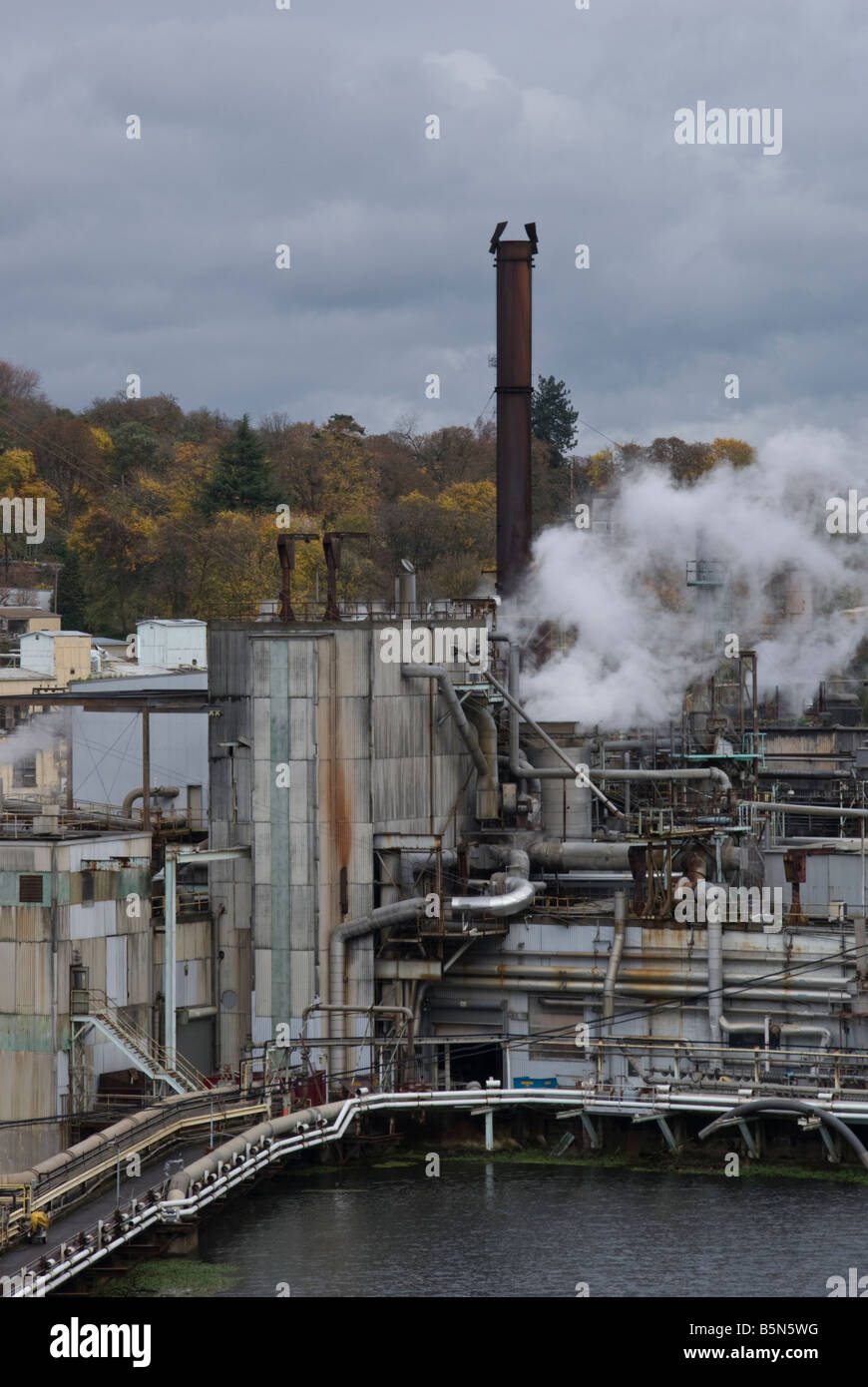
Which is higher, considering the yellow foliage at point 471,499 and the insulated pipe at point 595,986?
the yellow foliage at point 471,499

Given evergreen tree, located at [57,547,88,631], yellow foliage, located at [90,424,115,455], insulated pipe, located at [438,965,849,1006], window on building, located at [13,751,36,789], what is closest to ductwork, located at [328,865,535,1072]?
insulated pipe, located at [438,965,849,1006]

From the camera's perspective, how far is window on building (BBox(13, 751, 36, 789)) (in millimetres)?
99688

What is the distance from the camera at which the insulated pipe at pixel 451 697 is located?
219ft

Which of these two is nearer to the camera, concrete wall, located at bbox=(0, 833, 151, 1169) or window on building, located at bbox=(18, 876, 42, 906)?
concrete wall, located at bbox=(0, 833, 151, 1169)

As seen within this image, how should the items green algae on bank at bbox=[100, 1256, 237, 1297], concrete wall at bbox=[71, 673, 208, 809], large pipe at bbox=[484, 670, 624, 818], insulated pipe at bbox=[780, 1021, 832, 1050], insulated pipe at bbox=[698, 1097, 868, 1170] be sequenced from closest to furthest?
green algae on bank at bbox=[100, 1256, 237, 1297] → insulated pipe at bbox=[698, 1097, 868, 1170] → insulated pipe at bbox=[780, 1021, 832, 1050] → large pipe at bbox=[484, 670, 624, 818] → concrete wall at bbox=[71, 673, 208, 809]

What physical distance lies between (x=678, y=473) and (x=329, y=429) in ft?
157

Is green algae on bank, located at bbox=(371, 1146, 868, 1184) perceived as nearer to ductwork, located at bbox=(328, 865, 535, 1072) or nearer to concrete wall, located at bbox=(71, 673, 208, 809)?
ductwork, located at bbox=(328, 865, 535, 1072)

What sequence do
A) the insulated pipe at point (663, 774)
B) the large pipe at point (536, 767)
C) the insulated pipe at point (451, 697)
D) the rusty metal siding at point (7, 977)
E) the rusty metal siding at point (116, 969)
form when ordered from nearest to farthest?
the rusty metal siding at point (7, 977)
the rusty metal siding at point (116, 969)
the insulated pipe at point (451, 697)
the large pipe at point (536, 767)
the insulated pipe at point (663, 774)

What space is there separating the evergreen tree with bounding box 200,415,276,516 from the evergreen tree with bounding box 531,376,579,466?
32.9 m

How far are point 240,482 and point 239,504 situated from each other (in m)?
1.29

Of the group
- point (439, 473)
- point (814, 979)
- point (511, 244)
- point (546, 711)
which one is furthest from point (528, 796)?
point (439, 473)

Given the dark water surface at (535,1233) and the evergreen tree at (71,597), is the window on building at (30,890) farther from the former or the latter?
the evergreen tree at (71,597)

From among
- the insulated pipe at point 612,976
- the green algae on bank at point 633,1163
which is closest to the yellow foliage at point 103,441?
the insulated pipe at point 612,976

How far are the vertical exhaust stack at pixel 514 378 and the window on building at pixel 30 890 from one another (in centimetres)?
3091
